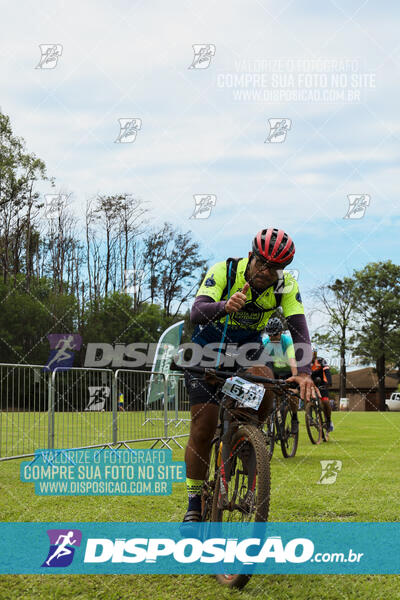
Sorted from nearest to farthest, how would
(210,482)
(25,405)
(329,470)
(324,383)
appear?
(210,482), (329,470), (25,405), (324,383)

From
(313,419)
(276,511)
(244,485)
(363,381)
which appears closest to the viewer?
(244,485)

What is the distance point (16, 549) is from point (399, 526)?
2960mm

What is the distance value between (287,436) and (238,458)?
6593mm

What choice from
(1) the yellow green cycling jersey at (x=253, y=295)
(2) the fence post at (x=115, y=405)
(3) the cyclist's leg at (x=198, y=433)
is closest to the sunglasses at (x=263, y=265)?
(1) the yellow green cycling jersey at (x=253, y=295)

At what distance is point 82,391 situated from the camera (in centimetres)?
1120

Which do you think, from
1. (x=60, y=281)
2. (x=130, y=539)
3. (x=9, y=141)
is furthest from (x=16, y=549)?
(x=60, y=281)

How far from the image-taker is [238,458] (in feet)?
12.7

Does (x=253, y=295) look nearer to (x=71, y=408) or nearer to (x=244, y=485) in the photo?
(x=244, y=485)

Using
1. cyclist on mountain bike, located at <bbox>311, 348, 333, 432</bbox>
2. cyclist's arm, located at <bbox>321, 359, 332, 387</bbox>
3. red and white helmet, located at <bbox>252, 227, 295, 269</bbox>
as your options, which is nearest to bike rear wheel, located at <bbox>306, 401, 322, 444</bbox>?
cyclist on mountain bike, located at <bbox>311, 348, 333, 432</bbox>

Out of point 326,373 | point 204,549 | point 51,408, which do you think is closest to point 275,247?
point 204,549

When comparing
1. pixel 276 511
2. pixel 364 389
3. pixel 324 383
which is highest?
pixel 324 383

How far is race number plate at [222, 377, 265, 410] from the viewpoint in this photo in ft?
12.0

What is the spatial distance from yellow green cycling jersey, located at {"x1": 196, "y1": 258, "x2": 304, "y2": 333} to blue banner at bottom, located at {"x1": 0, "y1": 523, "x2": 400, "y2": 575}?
50.5 inches

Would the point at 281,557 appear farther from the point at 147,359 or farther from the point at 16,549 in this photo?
the point at 147,359
